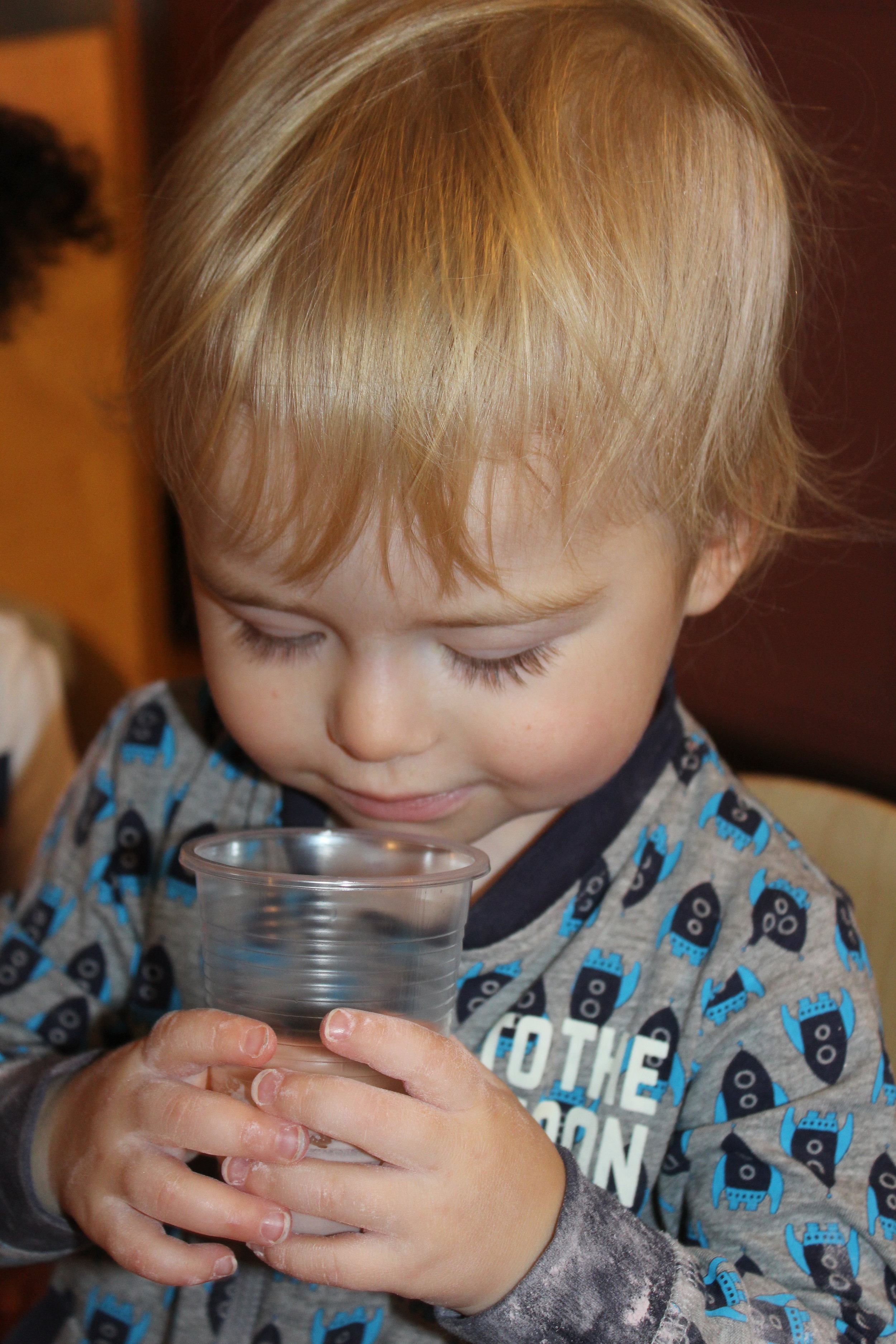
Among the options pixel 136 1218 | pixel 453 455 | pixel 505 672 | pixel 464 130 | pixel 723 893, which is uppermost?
pixel 464 130

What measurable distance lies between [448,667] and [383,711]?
5 cm

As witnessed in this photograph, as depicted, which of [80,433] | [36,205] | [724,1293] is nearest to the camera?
[724,1293]

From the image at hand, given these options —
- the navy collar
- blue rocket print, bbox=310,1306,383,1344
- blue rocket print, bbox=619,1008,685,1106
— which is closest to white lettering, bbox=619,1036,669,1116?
blue rocket print, bbox=619,1008,685,1106

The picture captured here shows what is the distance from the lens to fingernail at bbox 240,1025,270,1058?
61cm

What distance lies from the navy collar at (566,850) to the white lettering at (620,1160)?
148mm

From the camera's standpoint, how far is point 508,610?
71 cm

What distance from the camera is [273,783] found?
100cm

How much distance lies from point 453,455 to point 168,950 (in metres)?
0.49

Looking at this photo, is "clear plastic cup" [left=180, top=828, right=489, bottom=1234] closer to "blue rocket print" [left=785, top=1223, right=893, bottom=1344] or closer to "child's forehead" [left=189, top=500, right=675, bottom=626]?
"child's forehead" [left=189, top=500, right=675, bottom=626]

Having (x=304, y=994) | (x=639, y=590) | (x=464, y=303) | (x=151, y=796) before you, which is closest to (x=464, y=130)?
(x=464, y=303)

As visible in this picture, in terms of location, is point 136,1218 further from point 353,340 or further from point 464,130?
point 464,130

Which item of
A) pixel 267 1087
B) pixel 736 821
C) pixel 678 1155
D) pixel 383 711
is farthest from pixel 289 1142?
pixel 736 821

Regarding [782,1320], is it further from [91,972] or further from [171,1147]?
[91,972]

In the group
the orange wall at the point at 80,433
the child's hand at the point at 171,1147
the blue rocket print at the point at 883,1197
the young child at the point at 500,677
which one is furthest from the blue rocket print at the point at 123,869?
the orange wall at the point at 80,433
